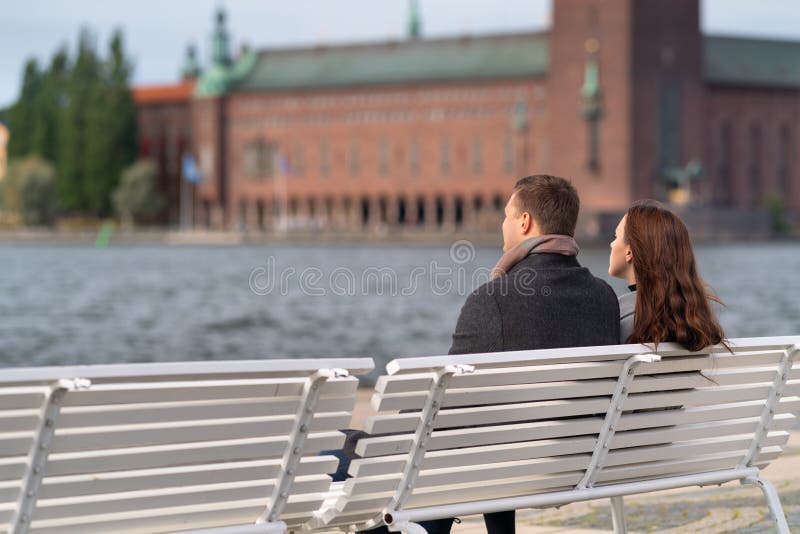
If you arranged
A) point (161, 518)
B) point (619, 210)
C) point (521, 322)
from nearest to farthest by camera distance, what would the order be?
point (161, 518) → point (521, 322) → point (619, 210)

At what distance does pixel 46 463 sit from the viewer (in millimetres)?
2838

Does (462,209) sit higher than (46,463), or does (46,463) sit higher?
(46,463)

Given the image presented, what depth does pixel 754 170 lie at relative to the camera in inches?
2761

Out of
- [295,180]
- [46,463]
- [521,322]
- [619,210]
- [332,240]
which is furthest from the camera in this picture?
[295,180]

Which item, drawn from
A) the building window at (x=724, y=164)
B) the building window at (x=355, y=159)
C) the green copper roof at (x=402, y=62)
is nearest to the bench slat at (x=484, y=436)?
the green copper roof at (x=402, y=62)

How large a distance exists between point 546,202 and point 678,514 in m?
1.65

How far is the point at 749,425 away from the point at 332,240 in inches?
2611

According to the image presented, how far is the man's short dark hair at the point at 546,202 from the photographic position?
356 centimetres

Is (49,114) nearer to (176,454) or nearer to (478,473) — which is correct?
(478,473)

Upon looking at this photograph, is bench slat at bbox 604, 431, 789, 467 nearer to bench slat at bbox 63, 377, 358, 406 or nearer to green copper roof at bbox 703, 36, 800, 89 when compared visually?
bench slat at bbox 63, 377, 358, 406

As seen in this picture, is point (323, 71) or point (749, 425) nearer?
point (749, 425)

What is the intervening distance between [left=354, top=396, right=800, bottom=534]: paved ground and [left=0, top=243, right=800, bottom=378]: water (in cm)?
449

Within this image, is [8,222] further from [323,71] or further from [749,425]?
[749,425]

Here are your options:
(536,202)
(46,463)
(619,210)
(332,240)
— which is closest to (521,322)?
(536,202)
